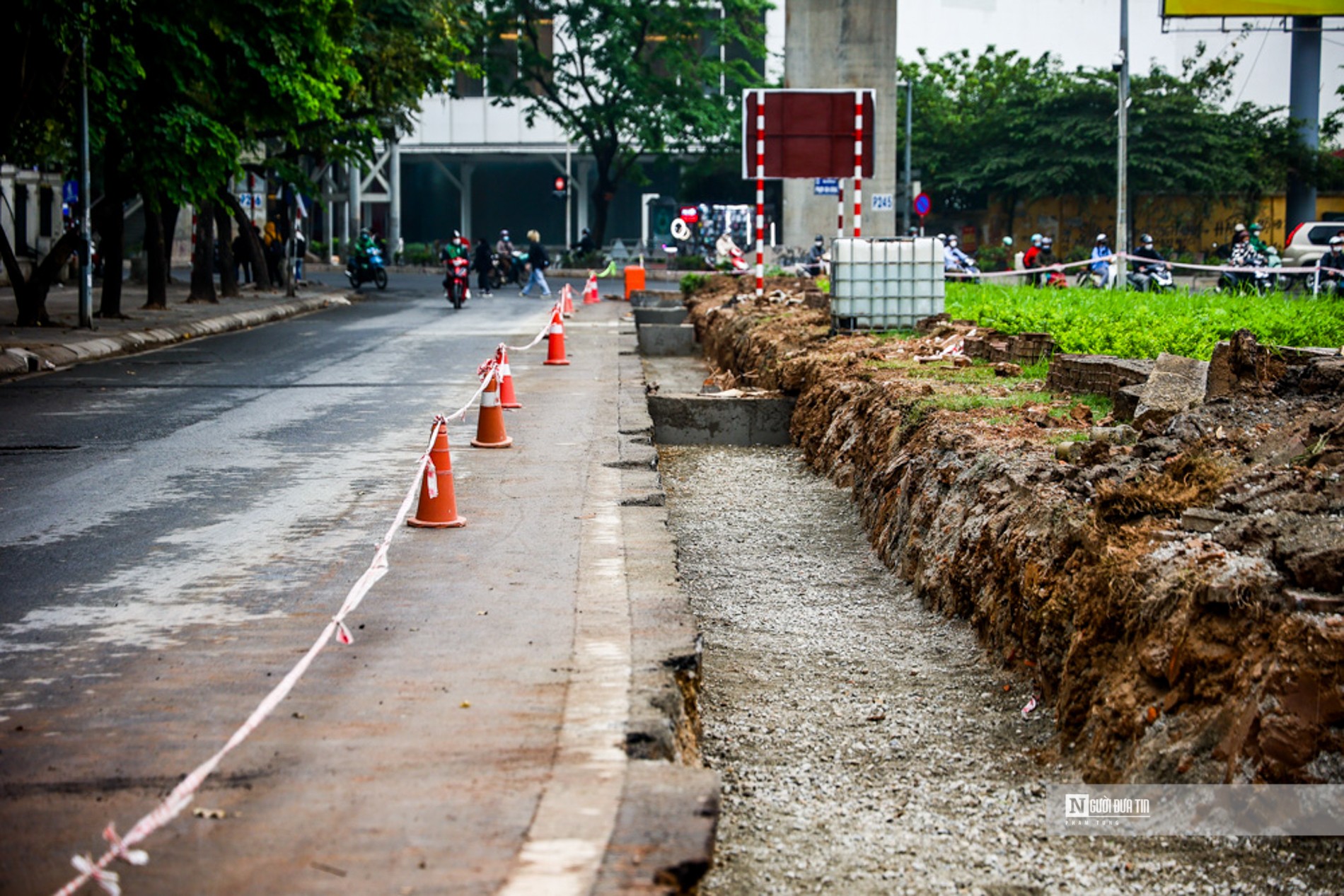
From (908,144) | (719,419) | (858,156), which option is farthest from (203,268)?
(908,144)

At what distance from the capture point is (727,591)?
8430mm

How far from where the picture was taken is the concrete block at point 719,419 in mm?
14078

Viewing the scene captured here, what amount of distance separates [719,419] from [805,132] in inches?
249

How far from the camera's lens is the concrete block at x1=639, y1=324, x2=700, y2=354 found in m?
24.1

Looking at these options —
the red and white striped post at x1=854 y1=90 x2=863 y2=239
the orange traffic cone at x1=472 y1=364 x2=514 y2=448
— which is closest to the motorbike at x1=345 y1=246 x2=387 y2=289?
the red and white striped post at x1=854 y1=90 x2=863 y2=239

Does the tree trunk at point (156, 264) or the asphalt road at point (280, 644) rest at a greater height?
the tree trunk at point (156, 264)

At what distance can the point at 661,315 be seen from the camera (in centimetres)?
2806

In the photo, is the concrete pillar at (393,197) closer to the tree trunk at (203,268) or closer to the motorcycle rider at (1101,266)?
the tree trunk at (203,268)

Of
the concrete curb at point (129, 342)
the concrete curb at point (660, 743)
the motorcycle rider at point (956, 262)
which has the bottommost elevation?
the concrete curb at point (660, 743)

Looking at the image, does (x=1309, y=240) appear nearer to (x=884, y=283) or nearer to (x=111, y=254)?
(x=884, y=283)

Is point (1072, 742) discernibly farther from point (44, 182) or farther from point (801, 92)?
point (44, 182)

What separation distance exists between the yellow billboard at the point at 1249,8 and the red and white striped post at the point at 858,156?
19.9 m

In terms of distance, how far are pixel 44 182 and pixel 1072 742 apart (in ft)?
127

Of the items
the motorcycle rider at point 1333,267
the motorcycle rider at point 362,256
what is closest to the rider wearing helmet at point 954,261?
the motorcycle rider at point 1333,267
